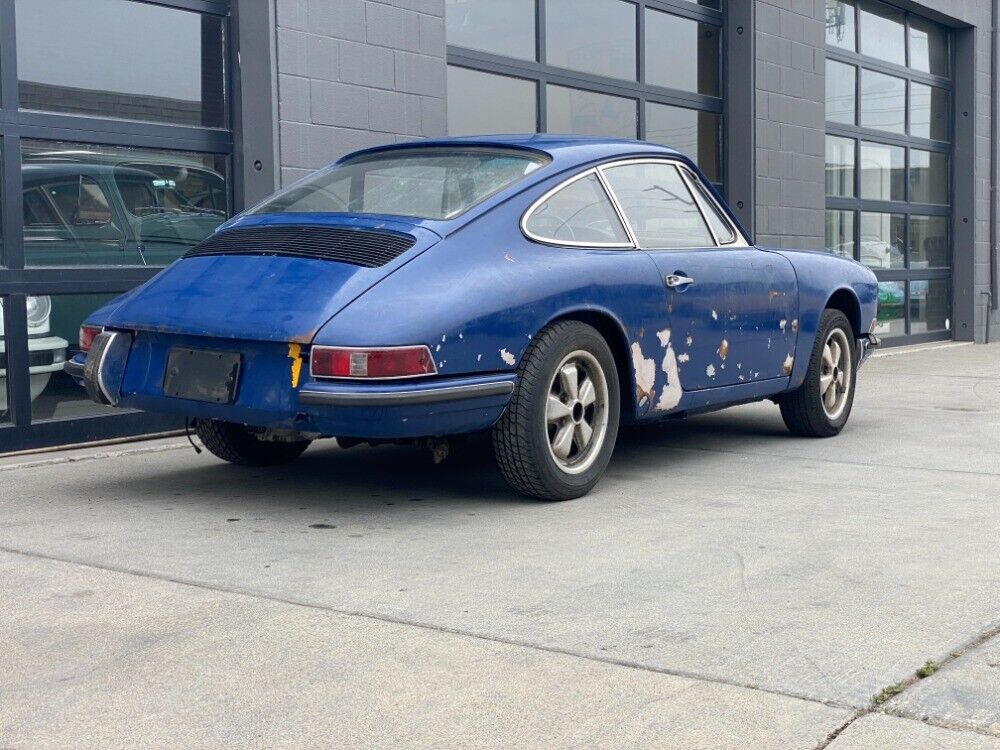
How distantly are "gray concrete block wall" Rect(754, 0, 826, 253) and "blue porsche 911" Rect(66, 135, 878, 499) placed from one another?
6140 mm

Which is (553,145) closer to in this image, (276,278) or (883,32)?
(276,278)

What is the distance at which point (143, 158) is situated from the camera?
7160mm

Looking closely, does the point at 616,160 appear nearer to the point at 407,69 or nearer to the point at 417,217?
the point at 417,217

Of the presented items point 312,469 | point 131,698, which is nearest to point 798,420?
point 312,469

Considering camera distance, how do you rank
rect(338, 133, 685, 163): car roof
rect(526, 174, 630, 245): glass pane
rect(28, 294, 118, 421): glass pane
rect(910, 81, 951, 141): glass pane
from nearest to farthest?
rect(526, 174, 630, 245): glass pane → rect(338, 133, 685, 163): car roof → rect(28, 294, 118, 421): glass pane → rect(910, 81, 951, 141): glass pane

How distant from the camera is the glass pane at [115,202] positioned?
6.65 metres

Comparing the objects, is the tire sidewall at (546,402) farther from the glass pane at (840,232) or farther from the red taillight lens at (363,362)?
the glass pane at (840,232)

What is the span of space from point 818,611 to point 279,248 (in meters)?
2.36

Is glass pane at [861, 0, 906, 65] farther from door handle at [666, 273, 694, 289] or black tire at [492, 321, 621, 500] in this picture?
black tire at [492, 321, 621, 500]

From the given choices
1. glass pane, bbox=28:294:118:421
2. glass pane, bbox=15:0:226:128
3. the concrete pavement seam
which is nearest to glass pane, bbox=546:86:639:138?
glass pane, bbox=15:0:226:128

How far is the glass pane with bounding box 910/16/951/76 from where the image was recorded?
15680 millimetres

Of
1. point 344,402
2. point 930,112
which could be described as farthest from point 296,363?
point 930,112

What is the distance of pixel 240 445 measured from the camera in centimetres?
578

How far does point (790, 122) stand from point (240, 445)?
8.27 meters
